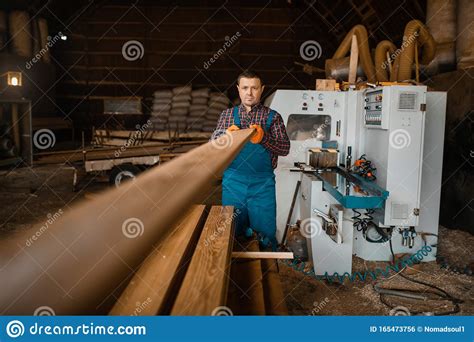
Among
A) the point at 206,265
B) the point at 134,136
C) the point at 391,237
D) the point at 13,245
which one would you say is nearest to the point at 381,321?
the point at 206,265

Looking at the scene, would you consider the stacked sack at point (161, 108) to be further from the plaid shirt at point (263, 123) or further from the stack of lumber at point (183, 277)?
the stack of lumber at point (183, 277)

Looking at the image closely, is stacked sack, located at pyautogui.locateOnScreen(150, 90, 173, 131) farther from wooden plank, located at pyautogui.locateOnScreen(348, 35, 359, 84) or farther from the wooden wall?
wooden plank, located at pyautogui.locateOnScreen(348, 35, 359, 84)

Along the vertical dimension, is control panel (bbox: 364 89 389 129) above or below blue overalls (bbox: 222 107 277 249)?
above

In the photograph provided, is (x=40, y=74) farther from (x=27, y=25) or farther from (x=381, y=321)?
(x=381, y=321)

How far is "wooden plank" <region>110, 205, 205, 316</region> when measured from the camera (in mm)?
1107

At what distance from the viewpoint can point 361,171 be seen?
11.7 ft

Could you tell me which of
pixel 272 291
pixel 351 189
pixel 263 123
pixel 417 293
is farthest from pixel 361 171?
pixel 272 291

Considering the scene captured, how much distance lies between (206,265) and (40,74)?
866 centimetres

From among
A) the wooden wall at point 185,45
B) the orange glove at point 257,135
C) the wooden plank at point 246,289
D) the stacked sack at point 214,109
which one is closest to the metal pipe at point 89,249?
the wooden plank at point 246,289

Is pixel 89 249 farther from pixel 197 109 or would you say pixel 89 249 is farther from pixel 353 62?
pixel 197 109

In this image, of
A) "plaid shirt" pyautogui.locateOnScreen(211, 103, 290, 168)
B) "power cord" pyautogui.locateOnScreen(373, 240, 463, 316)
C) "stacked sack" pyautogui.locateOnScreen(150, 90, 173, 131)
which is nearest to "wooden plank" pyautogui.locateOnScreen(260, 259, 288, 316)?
"plaid shirt" pyautogui.locateOnScreen(211, 103, 290, 168)

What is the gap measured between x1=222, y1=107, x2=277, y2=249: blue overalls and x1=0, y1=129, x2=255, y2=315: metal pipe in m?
1.64

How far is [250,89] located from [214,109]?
5.68 m

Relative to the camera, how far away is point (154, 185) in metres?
1.09
